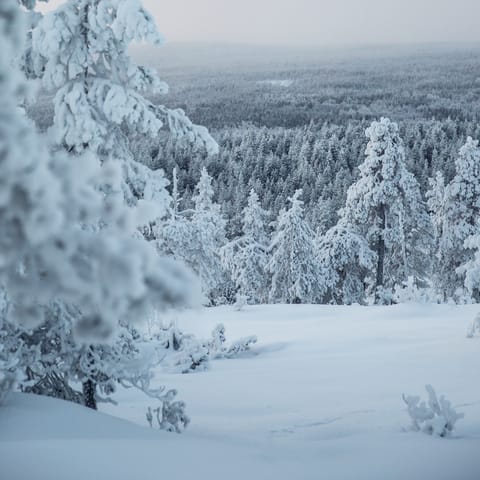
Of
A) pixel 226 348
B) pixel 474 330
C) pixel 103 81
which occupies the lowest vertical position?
pixel 226 348

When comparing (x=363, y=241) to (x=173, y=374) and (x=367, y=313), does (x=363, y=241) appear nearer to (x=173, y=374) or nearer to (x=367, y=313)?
(x=367, y=313)

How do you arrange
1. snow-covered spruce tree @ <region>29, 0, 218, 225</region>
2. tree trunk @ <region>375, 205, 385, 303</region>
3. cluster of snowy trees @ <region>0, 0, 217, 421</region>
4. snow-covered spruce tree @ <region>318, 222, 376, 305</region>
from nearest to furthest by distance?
1. cluster of snowy trees @ <region>0, 0, 217, 421</region>
2. snow-covered spruce tree @ <region>29, 0, 218, 225</region>
3. tree trunk @ <region>375, 205, 385, 303</region>
4. snow-covered spruce tree @ <region>318, 222, 376, 305</region>

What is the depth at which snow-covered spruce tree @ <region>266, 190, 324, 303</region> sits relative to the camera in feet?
112

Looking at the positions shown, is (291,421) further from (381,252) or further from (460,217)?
(460,217)

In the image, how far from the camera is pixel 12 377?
550 centimetres

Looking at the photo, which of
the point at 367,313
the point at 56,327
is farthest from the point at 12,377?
the point at 367,313

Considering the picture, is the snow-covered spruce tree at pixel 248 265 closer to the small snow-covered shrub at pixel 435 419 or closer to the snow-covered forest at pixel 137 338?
the snow-covered forest at pixel 137 338

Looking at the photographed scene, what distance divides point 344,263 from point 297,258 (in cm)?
338

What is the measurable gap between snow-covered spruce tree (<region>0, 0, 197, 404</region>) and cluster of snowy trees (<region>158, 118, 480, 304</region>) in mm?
19798

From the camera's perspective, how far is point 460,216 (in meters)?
31.3

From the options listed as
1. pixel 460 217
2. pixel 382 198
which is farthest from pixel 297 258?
pixel 460 217

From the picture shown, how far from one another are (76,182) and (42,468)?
3.15 metres

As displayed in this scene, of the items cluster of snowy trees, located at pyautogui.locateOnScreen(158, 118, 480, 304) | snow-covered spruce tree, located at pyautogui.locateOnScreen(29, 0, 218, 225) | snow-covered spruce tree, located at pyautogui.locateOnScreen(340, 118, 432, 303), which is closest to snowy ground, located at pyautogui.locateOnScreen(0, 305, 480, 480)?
snow-covered spruce tree, located at pyautogui.locateOnScreen(29, 0, 218, 225)

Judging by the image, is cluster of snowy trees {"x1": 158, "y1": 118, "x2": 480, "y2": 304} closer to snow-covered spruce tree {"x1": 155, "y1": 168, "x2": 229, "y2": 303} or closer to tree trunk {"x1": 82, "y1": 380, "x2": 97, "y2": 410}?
snow-covered spruce tree {"x1": 155, "y1": 168, "x2": 229, "y2": 303}
